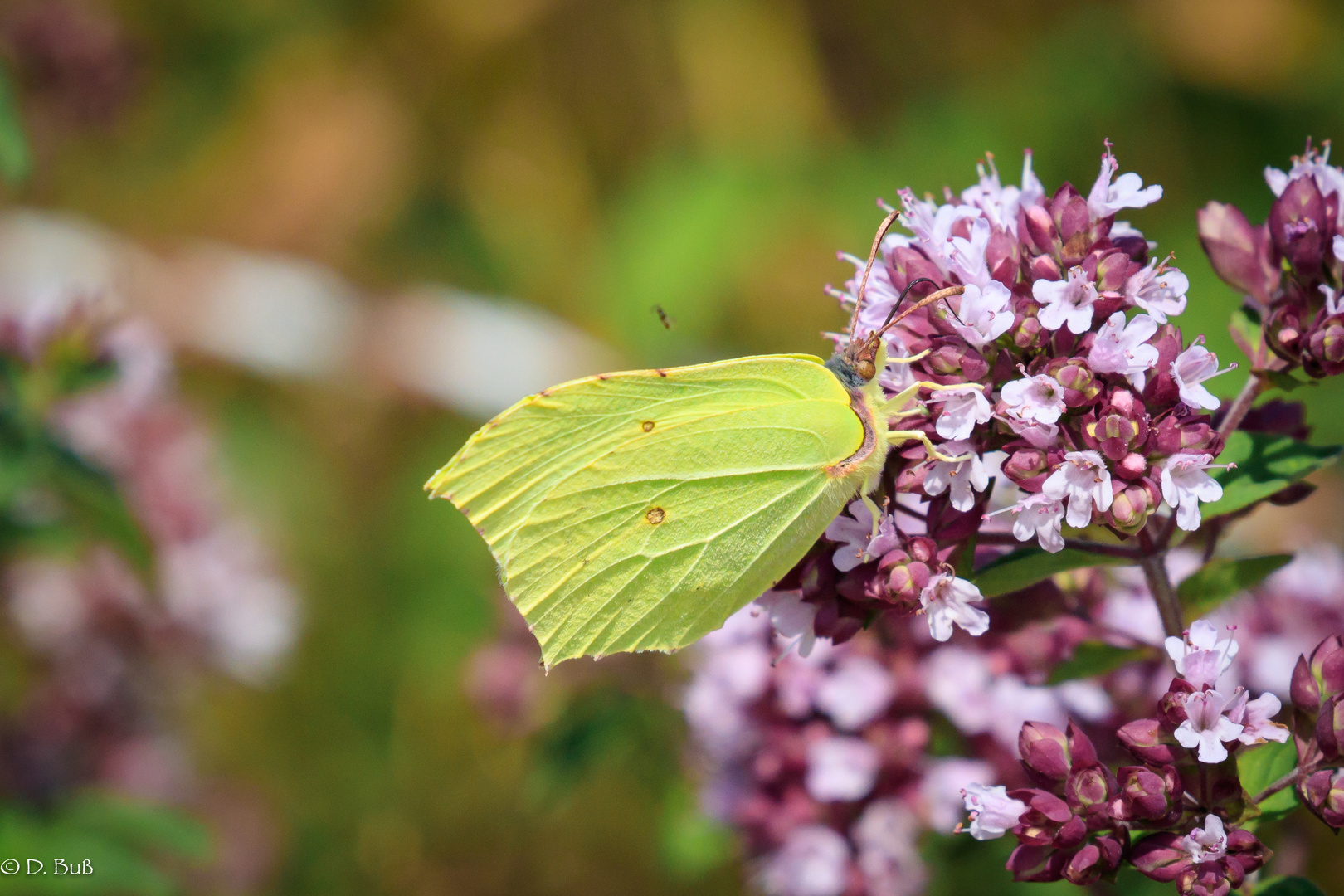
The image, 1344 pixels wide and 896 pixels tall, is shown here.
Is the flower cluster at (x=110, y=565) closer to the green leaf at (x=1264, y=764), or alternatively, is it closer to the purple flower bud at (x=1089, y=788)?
the purple flower bud at (x=1089, y=788)

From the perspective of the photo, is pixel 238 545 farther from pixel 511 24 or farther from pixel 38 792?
pixel 511 24

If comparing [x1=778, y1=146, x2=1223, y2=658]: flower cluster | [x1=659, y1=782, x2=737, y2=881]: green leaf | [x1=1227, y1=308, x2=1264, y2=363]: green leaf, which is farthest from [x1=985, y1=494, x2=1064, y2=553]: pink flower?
[x1=659, y1=782, x2=737, y2=881]: green leaf

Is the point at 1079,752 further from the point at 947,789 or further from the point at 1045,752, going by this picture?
the point at 947,789

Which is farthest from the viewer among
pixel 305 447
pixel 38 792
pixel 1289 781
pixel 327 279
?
pixel 327 279

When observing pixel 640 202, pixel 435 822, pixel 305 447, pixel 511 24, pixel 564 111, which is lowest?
pixel 435 822

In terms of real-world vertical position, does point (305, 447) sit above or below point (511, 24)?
below

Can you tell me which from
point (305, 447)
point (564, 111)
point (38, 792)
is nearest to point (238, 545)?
point (38, 792)
